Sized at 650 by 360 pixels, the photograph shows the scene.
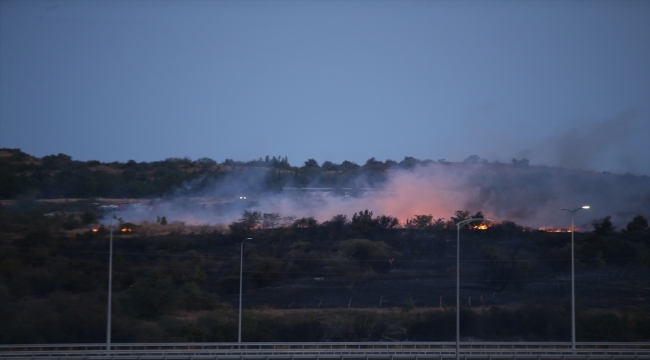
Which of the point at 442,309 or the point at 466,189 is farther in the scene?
the point at 466,189

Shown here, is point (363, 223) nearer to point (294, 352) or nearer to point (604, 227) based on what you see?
point (604, 227)

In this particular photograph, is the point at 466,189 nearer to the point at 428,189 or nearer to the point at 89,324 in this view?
the point at 428,189

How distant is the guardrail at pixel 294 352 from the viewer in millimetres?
28312

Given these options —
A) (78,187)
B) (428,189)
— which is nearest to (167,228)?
(78,187)

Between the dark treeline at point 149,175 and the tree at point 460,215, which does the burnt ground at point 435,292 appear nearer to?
the tree at point 460,215

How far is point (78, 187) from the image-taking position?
2344 inches

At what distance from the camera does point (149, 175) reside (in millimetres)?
77375

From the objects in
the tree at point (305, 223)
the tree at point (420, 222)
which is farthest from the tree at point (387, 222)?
the tree at point (305, 223)

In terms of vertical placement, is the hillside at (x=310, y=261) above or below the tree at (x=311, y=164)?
below

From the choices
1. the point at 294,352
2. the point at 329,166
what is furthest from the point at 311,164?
the point at 294,352

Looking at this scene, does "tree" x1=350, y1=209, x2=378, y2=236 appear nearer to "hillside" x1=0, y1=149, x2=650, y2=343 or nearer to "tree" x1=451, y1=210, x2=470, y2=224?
"hillside" x1=0, y1=149, x2=650, y2=343

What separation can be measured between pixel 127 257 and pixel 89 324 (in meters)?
14.1

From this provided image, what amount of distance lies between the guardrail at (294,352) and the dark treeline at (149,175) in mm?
27250

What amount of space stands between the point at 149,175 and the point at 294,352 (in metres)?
52.9
